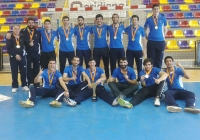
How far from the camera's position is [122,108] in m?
4.80

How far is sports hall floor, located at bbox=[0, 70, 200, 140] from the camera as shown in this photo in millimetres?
3537

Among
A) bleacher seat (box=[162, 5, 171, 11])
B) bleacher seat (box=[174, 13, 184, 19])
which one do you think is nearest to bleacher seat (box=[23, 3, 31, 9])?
bleacher seat (box=[162, 5, 171, 11])

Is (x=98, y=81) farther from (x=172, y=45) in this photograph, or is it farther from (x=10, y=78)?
(x=172, y=45)

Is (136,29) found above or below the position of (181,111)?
above

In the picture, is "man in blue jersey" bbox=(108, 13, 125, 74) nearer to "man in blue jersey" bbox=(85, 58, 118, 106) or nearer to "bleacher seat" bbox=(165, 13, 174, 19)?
"man in blue jersey" bbox=(85, 58, 118, 106)

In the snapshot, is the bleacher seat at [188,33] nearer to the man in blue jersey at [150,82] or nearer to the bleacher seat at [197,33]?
the bleacher seat at [197,33]

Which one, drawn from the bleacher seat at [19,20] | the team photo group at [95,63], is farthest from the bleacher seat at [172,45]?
the bleacher seat at [19,20]

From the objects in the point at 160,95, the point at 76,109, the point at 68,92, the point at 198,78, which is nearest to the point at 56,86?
the point at 68,92

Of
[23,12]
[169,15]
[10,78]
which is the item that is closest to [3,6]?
[23,12]

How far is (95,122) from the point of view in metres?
4.07

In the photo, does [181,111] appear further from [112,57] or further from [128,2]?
[128,2]

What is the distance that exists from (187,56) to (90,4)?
15.8 ft

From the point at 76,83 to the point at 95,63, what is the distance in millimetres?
672

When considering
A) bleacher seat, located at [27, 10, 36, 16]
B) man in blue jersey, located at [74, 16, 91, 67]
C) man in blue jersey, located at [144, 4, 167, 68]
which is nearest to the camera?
man in blue jersey, located at [144, 4, 167, 68]
